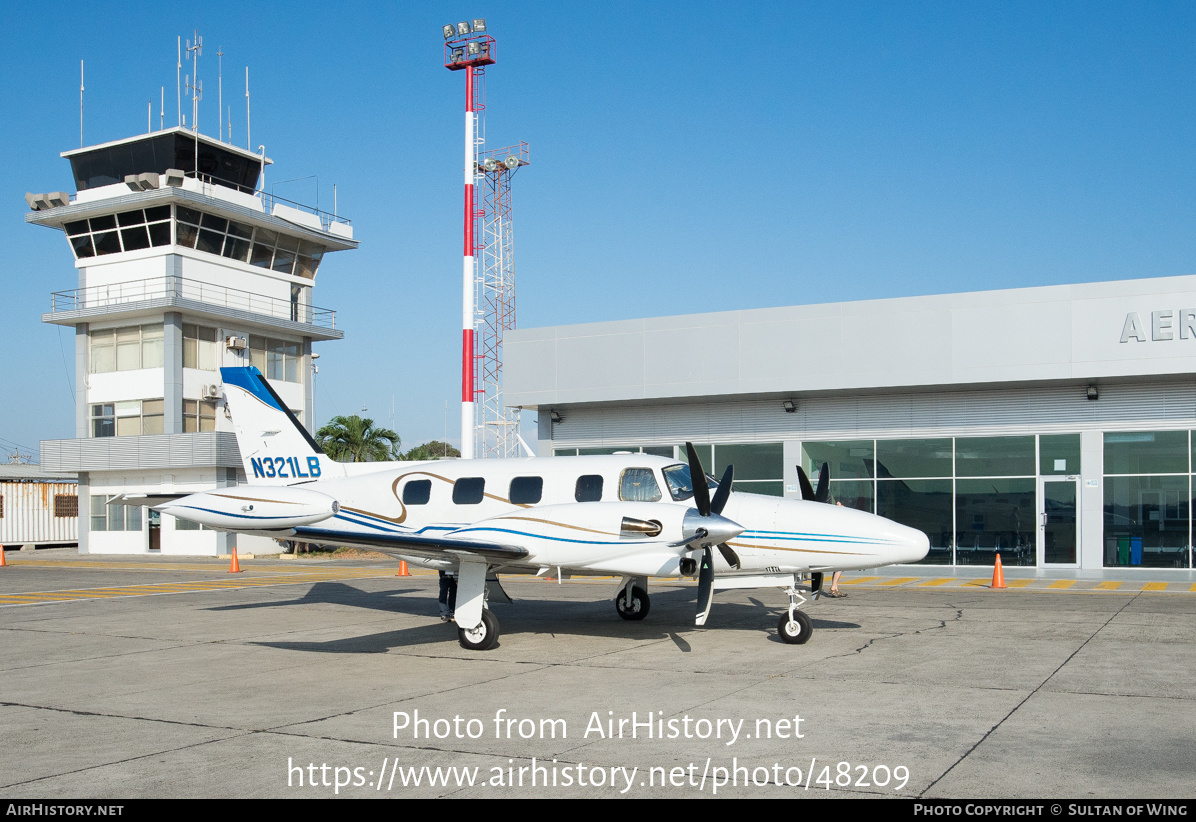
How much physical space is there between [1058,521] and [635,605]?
15892 millimetres

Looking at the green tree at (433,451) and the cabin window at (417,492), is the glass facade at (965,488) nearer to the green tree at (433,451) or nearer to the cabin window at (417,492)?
the cabin window at (417,492)

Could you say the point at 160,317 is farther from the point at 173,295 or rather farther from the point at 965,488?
the point at 965,488

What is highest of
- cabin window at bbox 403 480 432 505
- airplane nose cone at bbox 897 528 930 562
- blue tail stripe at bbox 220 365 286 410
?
blue tail stripe at bbox 220 365 286 410

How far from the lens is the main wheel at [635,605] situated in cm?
1577

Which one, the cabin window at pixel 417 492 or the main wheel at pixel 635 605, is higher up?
the cabin window at pixel 417 492

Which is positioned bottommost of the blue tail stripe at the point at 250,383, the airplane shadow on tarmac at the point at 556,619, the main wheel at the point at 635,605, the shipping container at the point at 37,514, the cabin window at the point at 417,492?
the shipping container at the point at 37,514

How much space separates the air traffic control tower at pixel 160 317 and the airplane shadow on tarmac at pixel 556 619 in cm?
2088

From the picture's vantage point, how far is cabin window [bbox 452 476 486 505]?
569 inches

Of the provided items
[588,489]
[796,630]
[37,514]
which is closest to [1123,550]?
[796,630]

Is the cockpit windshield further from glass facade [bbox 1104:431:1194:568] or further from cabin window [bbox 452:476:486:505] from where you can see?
glass facade [bbox 1104:431:1194:568]

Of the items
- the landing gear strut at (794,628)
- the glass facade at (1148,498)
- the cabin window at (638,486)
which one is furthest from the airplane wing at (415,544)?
the glass facade at (1148,498)

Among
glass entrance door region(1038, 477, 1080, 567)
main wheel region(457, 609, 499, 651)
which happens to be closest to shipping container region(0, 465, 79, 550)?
main wheel region(457, 609, 499, 651)

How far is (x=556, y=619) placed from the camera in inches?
644

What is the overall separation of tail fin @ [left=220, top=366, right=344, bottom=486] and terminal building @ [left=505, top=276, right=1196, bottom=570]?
14736mm
